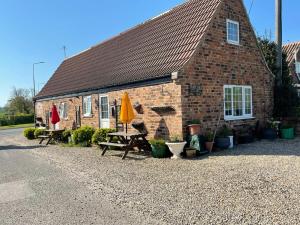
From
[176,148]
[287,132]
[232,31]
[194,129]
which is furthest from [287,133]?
[176,148]

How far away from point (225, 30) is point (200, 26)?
141cm

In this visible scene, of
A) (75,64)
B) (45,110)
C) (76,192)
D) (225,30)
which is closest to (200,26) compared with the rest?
(225,30)

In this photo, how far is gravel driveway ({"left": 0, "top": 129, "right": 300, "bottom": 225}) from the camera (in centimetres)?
546

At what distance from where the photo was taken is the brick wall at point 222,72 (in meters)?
12.4

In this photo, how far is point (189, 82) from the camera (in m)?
12.2

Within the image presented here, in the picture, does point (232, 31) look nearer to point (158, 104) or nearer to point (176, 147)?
point (158, 104)

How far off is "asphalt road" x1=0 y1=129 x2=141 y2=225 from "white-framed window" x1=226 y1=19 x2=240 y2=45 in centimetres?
952

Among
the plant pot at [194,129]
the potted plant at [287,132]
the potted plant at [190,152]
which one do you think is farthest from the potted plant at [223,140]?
the potted plant at [287,132]

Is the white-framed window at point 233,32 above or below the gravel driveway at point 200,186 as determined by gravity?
above

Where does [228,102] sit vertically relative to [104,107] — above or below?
above

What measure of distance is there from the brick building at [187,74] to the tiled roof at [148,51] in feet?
0.19

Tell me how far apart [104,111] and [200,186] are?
1063cm

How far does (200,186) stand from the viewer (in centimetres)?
728

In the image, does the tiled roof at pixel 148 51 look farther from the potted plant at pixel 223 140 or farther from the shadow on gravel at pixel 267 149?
the shadow on gravel at pixel 267 149
